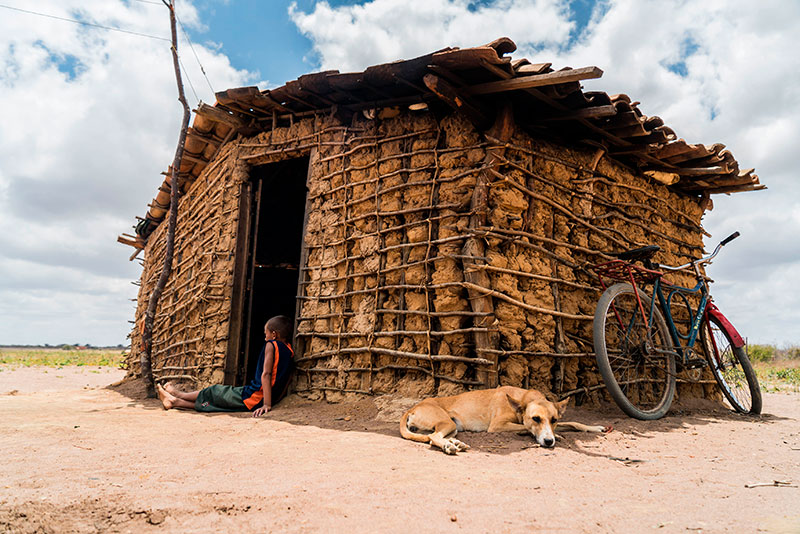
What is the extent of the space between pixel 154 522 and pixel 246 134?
5.24 m

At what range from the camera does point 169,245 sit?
6828 millimetres

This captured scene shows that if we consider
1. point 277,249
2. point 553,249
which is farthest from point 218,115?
point 553,249

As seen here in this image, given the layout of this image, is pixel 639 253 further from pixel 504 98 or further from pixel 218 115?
pixel 218 115

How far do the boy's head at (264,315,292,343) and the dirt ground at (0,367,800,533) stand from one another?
100 cm

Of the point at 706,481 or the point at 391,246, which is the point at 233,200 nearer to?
the point at 391,246

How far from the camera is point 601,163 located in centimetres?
532

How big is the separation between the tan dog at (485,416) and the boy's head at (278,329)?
6.95 feet

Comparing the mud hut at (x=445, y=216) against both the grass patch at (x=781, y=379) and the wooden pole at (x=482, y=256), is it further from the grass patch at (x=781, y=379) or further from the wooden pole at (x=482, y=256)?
the grass patch at (x=781, y=379)

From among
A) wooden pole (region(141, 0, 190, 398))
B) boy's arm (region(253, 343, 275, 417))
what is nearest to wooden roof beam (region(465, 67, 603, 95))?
boy's arm (region(253, 343, 275, 417))

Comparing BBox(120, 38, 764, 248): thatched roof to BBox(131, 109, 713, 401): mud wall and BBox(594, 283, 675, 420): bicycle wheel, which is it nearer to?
BBox(131, 109, 713, 401): mud wall

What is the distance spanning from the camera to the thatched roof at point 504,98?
3994mm

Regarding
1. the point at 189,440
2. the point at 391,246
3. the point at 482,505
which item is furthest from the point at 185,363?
the point at 482,505

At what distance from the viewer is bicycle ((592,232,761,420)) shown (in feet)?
13.7

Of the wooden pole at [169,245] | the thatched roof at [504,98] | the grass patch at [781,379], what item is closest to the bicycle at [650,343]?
the thatched roof at [504,98]
